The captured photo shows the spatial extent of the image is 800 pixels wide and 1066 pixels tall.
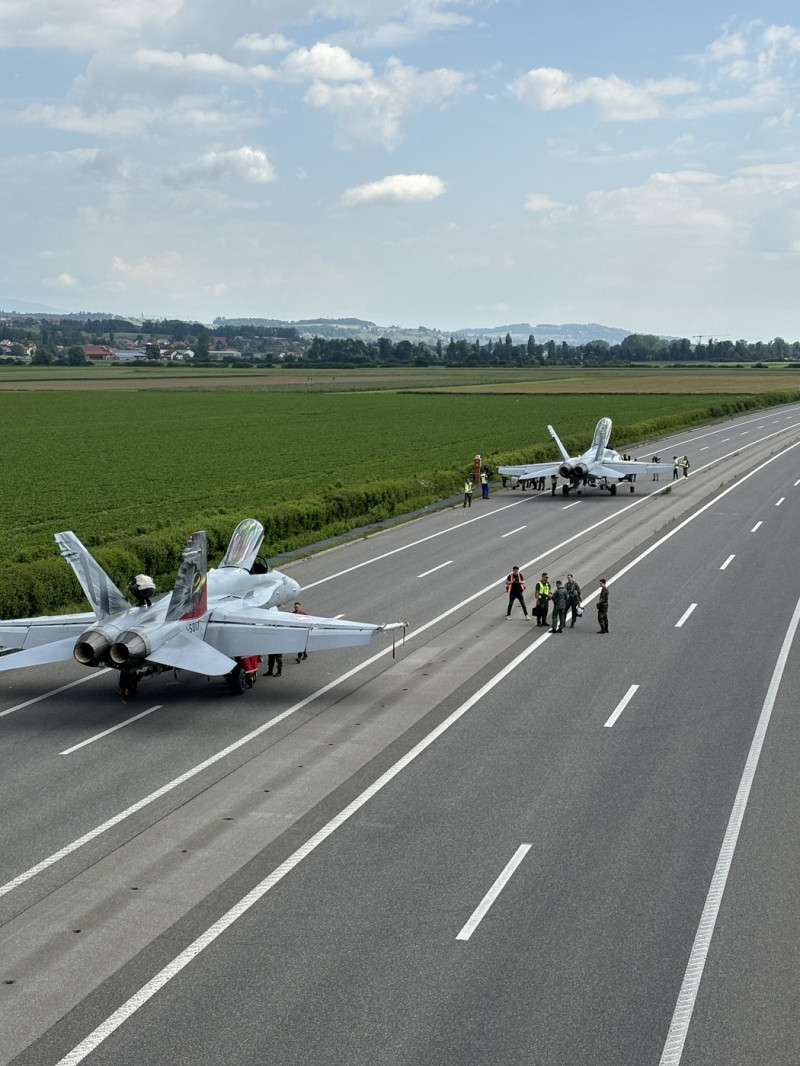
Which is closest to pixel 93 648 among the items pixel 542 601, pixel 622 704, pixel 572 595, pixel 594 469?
pixel 622 704

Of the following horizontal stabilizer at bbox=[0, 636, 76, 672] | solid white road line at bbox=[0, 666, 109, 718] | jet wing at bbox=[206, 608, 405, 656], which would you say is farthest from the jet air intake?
jet wing at bbox=[206, 608, 405, 656]

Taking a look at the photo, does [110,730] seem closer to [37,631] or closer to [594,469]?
[37,631]

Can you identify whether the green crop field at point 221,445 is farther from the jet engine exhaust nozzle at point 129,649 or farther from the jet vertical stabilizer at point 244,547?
the jet engine exhaust nozzle at point 129,649

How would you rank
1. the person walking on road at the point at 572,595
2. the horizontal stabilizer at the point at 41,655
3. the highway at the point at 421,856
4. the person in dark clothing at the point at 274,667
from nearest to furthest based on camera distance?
the highway at the point at 421,856
the horizontal stabilizer at the point at 41,655
the person in dark clothing at the point at 274,667
the person walking on road at the point at 572,595

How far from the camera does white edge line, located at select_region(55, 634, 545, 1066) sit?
1342cm

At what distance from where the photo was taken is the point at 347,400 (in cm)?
16500

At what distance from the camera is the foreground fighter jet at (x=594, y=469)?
6712cm

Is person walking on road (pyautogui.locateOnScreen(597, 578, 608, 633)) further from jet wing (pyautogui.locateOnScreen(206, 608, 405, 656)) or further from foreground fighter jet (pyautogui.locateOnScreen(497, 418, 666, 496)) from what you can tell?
foreground fighter jet (pyautogui.locateOnScreen(497, 418, 666, 496))

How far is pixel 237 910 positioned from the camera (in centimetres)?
1675

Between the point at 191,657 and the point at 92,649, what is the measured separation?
2118mm

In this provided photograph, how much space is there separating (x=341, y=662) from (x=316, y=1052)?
18785 mm

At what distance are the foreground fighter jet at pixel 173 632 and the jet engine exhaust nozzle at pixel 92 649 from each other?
2 centimetres

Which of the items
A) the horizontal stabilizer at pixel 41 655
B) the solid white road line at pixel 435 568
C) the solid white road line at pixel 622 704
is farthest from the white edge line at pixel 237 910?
the solid white road line at pixel 435 568

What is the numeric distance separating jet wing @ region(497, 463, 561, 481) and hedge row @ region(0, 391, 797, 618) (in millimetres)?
3373
